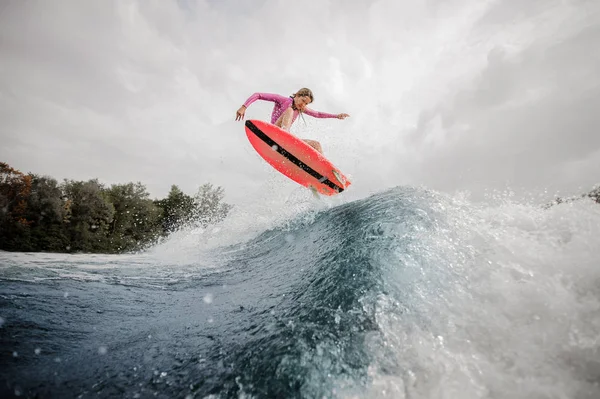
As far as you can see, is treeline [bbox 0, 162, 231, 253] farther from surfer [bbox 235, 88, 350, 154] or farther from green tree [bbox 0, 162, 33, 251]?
surfer [bbox 235, 88, 350, 154]

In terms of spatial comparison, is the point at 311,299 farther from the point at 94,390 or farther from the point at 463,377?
the point at 94,390

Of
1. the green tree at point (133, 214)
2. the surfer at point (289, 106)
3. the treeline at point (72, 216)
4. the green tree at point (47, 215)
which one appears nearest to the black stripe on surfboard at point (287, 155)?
the surfer at point (289, 106)

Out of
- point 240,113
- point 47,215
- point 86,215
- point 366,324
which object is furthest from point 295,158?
point 86,215

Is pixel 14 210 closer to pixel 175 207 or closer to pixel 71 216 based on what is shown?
pixel 71 216

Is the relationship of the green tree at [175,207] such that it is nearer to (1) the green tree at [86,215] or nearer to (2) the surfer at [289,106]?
(1) the green tree at [86,215]

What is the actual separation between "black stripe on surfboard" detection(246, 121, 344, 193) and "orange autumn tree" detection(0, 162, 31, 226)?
33.2 metres

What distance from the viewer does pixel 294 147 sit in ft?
23.4

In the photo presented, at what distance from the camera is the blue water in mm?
1717

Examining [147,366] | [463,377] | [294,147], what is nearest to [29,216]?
[294,147]

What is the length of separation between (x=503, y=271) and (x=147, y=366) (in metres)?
3.11

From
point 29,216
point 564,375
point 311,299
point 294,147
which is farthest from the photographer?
point 29,216

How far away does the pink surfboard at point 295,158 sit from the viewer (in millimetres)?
7145

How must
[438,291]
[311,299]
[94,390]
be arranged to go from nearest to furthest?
[94,390] < [438,291] < [311,299]

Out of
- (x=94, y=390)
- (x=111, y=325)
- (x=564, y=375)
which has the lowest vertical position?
(x=564, y=375)
